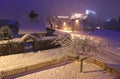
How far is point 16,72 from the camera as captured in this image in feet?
50.1

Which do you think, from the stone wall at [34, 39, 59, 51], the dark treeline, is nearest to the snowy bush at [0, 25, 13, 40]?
the stone wall at [34, 39, 59, 51]

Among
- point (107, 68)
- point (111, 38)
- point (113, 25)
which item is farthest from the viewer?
point (113, 25)

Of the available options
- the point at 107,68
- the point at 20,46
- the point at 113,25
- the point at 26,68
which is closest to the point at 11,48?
the point at 20,46

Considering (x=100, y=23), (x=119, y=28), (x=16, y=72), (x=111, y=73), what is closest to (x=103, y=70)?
(x=111, y=73)

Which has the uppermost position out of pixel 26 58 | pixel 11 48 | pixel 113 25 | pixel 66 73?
pixel 113 25

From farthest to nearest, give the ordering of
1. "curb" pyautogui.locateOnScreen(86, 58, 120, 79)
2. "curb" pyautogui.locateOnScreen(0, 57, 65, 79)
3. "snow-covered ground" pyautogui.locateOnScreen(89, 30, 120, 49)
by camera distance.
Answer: "snow-covered ground" pyautogui.locateOnScreen(89, 30, 120, 49) → "curb" pyautogui.locateOnScreen(86, 58, 120, 79) → "curb" pyautogui.locateOnScreen(0, 57, 65, 79)

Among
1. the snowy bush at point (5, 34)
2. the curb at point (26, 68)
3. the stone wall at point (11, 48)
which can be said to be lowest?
the curb at point (26, 68)

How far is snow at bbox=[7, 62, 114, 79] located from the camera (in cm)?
1498

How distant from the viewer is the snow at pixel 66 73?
590 inches

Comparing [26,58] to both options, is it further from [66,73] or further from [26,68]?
[66,73]

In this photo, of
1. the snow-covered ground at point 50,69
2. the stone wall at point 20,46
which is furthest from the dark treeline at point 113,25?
the snow-covered ground at point 50,69

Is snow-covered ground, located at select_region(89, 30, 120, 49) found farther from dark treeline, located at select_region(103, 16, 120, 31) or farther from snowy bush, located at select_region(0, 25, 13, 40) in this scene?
snowy bush, located at select_region(0, 25, 13, 40)

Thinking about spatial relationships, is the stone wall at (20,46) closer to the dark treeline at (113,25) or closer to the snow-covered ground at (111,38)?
the snow-covered ground at (111,38)

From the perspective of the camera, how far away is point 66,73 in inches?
619
